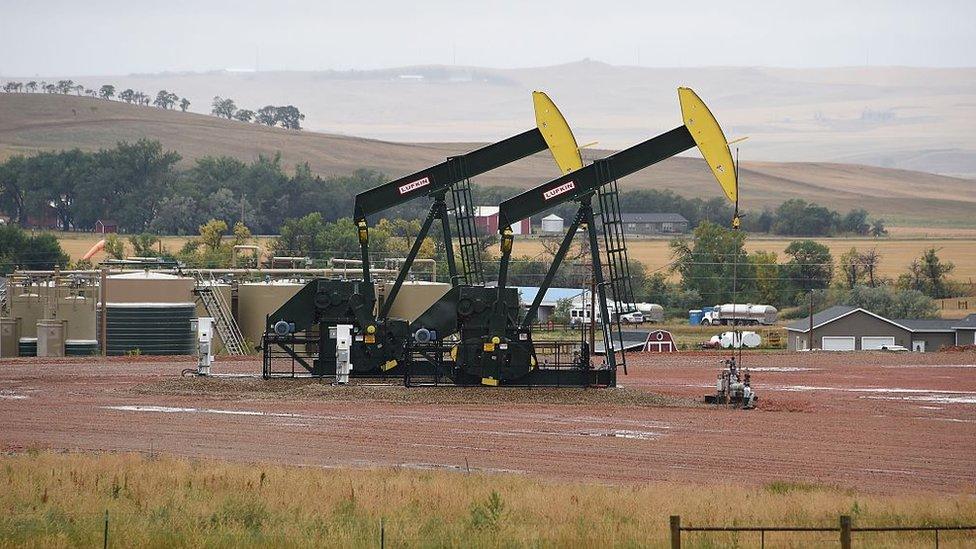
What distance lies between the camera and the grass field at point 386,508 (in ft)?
48.5

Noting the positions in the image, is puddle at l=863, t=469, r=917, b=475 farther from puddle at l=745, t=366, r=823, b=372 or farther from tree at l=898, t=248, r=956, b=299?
tree at l=898, t=248, r=956, b=299

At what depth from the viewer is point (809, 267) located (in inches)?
3354

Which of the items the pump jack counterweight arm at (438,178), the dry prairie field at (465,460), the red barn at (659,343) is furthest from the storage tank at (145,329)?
the red barn at (659,343)

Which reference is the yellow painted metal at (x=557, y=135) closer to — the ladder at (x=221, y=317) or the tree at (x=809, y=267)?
the ladder at (x=221, y=317)

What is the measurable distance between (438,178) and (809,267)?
190ft

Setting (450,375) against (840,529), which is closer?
(840,529)

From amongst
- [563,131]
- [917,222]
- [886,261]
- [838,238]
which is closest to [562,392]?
[563,131]

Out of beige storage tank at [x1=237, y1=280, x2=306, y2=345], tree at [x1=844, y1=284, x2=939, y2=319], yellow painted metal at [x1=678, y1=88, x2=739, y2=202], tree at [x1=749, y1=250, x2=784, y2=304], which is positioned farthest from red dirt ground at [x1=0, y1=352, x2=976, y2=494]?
tree at [x1=749, y1=250, x2=784, y2=304]

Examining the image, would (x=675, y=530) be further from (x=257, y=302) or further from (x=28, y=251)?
(x=28, y=251)

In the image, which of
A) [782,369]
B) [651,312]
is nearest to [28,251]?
[651,312]

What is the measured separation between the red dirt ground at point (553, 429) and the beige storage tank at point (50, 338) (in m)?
8.69

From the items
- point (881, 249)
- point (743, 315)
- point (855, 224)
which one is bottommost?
point (743, 315)

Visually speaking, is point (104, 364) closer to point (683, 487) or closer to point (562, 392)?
point (562, 392)

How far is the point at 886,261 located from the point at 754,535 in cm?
8834
